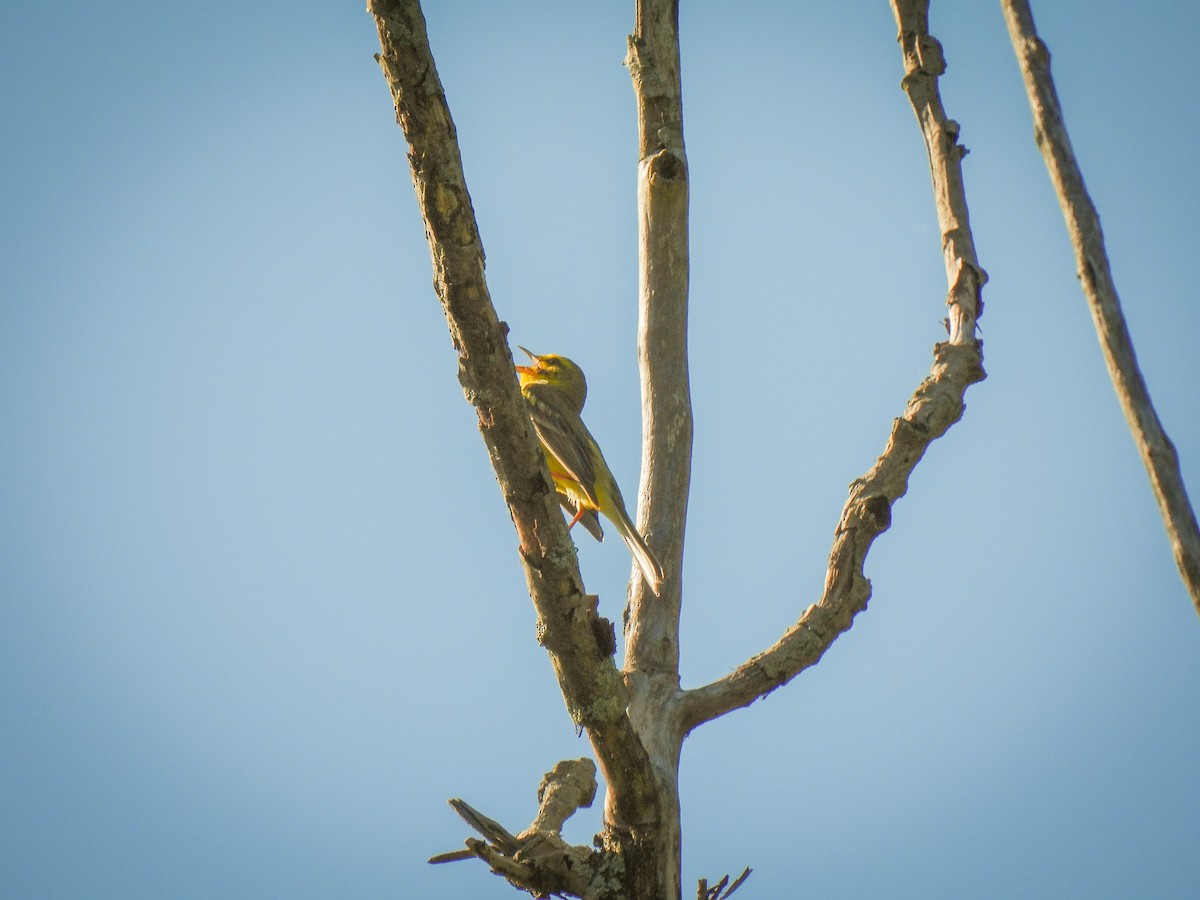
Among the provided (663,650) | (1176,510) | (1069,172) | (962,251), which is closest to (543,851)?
(663,650)

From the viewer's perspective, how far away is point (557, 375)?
28.1 ft

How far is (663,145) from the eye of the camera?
5355 mm

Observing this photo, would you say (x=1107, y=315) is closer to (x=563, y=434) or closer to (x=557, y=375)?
(x=563, y=434)

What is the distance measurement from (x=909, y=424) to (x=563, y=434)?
2.80 metres

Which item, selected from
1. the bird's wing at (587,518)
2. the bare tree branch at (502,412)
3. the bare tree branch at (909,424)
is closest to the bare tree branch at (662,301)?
the bare tree branch at (909,424)

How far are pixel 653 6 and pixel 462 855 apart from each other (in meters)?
4.12

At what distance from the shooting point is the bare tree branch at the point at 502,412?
334 centimetres

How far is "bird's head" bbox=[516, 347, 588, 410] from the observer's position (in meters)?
8.55

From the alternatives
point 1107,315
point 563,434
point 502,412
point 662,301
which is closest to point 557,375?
point 563,434

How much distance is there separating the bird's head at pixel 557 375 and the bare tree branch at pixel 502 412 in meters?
4.70

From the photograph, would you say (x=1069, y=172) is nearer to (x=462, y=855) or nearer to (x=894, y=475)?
(x=894, y=475)

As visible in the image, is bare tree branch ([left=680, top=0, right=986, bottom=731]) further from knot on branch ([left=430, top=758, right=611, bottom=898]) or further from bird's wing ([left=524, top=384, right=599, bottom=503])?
bird's wing ([left=524, top=384, right=599, bottom=503])

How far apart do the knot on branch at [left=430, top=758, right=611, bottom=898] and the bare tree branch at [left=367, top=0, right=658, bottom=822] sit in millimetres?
240

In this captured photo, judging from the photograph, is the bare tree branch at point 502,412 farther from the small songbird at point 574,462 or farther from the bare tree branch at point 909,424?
the small songbird at point 574,462
